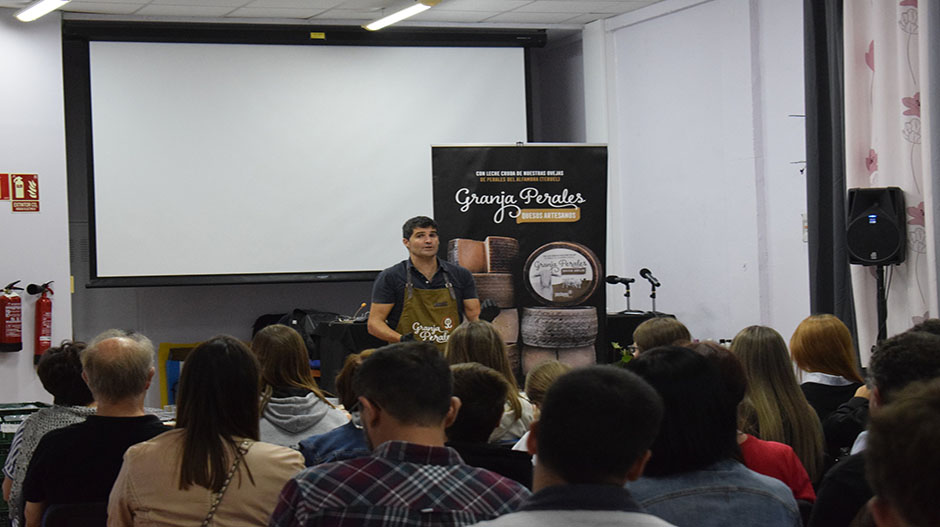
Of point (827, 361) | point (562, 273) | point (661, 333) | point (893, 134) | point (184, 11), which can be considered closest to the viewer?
point (827, 361)

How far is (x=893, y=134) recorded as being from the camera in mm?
5242

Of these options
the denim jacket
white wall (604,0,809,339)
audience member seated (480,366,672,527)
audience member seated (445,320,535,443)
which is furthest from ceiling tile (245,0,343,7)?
audience member seated (480,366,672,527)

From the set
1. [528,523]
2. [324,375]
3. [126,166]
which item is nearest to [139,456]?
[528,523]

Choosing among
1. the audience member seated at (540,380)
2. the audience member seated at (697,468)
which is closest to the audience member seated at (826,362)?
the audience member seated at (540,380)

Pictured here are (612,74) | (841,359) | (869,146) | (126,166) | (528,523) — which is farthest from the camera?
(612,74)

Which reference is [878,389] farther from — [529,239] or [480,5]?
A: [480,5]

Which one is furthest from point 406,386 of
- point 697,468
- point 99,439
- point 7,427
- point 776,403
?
point 7,427

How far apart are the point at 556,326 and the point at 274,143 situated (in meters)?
2.82

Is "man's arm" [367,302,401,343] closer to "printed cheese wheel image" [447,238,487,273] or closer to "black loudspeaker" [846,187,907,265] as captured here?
"printed cheese wheel image" [447,238,487,273]

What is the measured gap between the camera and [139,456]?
86.2 inches

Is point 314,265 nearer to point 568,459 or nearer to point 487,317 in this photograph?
point 487,317

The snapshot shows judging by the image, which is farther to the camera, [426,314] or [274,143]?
[274,143]

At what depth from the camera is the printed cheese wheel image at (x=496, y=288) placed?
5.98m

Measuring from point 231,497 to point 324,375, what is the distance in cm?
437
